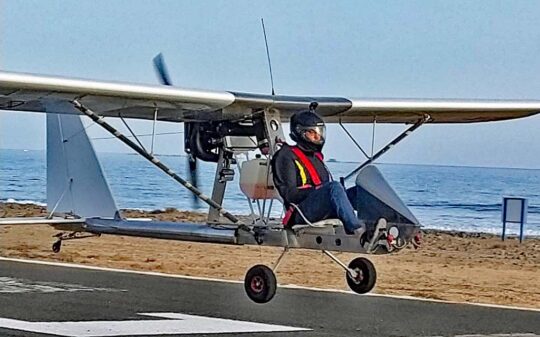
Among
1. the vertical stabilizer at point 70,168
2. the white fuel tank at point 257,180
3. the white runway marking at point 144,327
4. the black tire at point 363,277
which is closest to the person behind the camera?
the white runway marking at point 144,327

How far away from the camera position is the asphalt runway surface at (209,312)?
12625mm

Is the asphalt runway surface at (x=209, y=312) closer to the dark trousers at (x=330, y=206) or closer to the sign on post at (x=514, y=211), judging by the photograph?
the dark trousers at (x=330, y=206)

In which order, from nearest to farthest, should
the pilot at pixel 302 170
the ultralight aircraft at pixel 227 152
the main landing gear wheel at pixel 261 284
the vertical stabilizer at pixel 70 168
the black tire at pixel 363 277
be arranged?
the ultralight aircraft at pixel 227 152
the pilot at pixel 302 170
the main landing gear wheel at pixel 261 284
the black tire at pixel 363 277
the vertical stabilizer at pixel 70 168

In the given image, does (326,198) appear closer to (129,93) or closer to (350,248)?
(350,248)

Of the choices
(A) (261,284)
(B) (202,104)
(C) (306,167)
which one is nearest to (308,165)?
(C) (306,167)

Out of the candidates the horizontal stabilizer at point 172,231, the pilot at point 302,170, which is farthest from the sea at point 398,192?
the pilot at point 302,170

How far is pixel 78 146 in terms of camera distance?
1798 centimetres

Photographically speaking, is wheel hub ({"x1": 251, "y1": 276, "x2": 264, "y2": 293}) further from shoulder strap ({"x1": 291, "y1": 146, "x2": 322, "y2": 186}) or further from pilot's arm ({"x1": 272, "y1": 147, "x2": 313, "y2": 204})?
shoulder strap ({"x1": 291, "y1": 146, "x2": 322, "y2": 186})

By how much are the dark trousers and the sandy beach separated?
4.56 m

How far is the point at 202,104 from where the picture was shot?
14797 mm

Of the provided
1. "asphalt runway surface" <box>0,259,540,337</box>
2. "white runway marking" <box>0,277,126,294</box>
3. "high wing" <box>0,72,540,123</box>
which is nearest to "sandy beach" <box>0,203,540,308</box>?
"asphalt runway surface" <box>0,259,540,337</box>

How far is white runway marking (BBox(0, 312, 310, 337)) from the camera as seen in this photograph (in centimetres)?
1220

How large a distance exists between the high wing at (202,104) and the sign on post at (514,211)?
19.4m

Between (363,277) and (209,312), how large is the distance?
1907 millimetres
